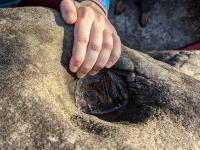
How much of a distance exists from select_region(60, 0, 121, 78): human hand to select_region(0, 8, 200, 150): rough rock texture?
0.13 feet

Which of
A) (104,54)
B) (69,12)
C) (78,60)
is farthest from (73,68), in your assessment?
(69,12)

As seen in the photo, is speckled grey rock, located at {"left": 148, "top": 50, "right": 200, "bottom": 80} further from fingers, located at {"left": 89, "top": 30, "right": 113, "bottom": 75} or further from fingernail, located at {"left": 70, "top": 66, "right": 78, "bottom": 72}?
fingernail, located at {"left": 70, "top": 66, "right": 78, "bottom": 72}

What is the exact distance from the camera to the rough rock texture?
86 cm

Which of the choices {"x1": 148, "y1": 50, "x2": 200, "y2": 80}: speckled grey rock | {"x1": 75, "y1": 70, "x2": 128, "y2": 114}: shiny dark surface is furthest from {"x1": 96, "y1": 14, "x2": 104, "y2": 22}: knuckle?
{"x1": 148, "y1": 50, "x2": 200, "y2": 80}: speckled grey rock

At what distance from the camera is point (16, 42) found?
1032mm

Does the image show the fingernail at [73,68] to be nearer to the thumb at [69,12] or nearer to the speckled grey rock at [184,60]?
the thumb at [69,12]

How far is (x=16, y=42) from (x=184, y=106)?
2.08ft

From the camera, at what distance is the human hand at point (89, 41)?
111cm

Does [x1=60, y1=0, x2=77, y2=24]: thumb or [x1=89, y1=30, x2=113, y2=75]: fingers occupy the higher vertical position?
[x1=60, y1=0, x2=77, y2=24]: thumb

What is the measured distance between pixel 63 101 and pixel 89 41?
263 millimetres

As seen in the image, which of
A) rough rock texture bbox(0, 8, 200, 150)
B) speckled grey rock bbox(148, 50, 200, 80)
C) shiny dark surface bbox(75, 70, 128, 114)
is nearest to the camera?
rough rock texture bbox(0, 8, 200, 150)

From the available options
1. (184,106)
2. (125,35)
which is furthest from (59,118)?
(125,35)

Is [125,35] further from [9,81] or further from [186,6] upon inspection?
[9,81]

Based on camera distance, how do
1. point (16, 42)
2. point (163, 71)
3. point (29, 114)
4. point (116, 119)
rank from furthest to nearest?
point (163, 71), point (116, 119), point (16, 42), point (29, 114)
